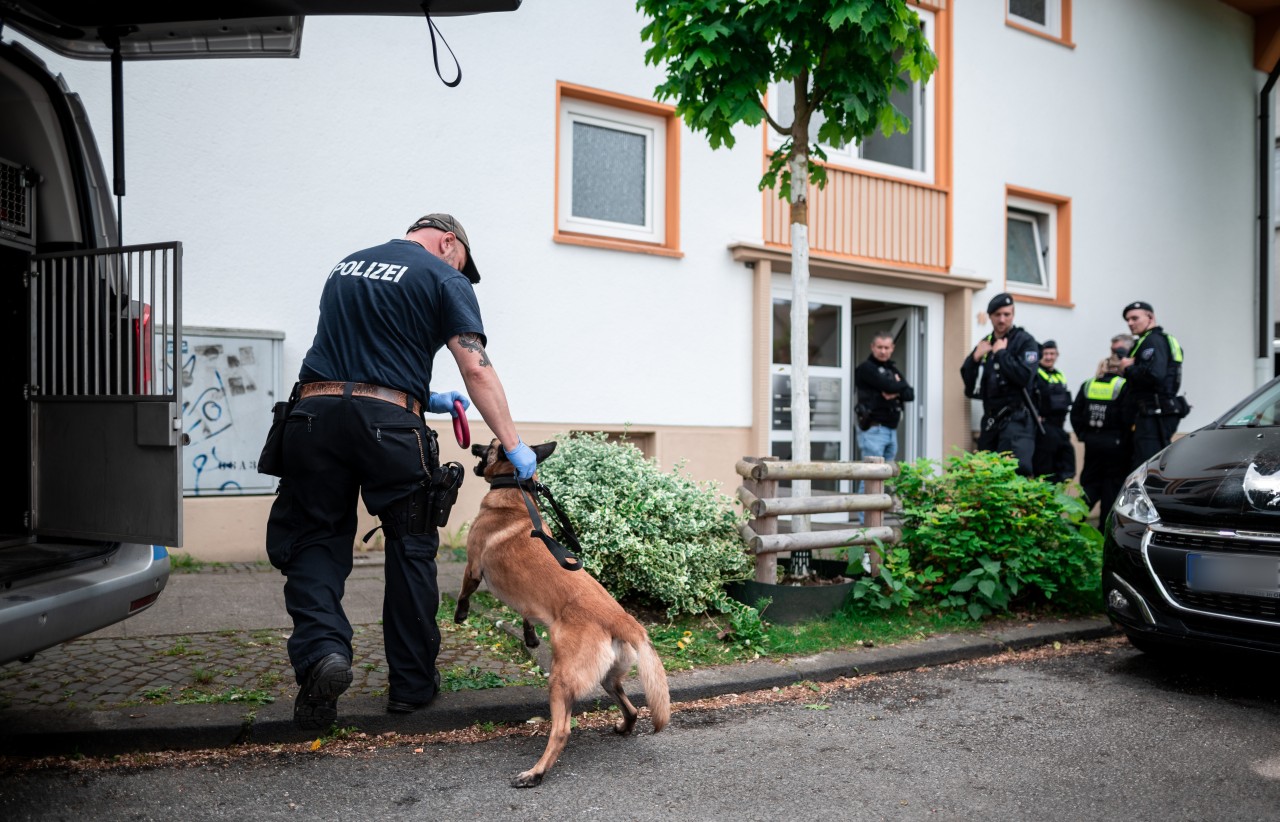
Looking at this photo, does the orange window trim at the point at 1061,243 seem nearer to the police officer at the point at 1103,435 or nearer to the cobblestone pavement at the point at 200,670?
the police officer at the point at 1103,435

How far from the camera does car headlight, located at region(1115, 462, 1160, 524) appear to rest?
4434 millimetres

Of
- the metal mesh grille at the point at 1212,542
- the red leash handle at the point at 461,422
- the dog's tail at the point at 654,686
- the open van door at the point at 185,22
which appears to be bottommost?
the dog's tail at the point at 654,686

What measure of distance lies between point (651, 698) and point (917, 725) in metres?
1.34

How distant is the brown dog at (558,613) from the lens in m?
3.15

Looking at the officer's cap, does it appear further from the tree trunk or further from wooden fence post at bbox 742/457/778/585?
wooden fence post at bbox 742/457/778/585

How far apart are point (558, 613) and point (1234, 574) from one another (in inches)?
114

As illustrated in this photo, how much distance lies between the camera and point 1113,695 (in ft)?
14.1

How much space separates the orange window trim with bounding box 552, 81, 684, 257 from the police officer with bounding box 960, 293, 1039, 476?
9.81 ft

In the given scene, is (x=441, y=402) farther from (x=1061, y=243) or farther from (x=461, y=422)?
(x=1061, y=243)

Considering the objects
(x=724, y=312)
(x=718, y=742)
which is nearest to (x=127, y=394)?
(x=718, y=742)

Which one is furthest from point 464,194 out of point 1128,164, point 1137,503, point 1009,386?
point 1128,164

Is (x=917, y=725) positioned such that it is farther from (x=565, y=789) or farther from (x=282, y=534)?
(x=282, y=534)

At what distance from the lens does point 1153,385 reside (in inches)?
297

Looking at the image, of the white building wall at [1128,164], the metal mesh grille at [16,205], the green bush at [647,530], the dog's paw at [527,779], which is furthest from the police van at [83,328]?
the white building wall at [1128,164]
